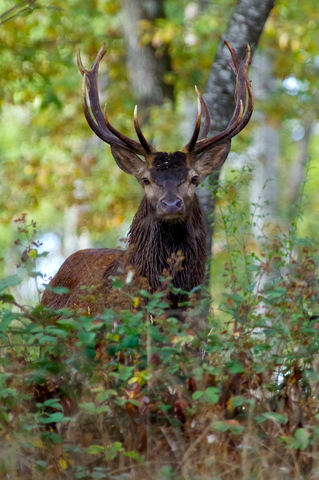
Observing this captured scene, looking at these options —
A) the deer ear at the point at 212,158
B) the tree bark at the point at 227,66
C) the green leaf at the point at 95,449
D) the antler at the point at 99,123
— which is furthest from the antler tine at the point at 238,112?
the green leaf at the point at 95,449

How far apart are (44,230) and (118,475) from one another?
88.6 feet

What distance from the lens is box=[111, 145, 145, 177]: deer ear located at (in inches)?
283

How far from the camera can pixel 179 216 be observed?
21.3 ft

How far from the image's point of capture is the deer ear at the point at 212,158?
288 inches

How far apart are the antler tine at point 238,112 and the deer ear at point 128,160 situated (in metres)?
0.48

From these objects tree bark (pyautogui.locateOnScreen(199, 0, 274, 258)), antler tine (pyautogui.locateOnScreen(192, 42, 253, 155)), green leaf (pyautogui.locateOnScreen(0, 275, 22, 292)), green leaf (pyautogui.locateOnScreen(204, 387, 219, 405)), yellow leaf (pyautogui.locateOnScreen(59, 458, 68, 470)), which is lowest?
yellow leaf (pyautogui.locateOnScreen(59, 458, 68, 470))

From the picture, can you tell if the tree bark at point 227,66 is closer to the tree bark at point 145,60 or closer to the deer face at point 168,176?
the deer face at point 168,176

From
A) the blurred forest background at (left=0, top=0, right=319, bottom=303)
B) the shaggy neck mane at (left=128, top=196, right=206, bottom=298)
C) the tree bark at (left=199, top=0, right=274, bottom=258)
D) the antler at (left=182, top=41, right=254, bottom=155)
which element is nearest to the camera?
the shaggy neck mane at (left=128, top=196, right=206, bottom=298)

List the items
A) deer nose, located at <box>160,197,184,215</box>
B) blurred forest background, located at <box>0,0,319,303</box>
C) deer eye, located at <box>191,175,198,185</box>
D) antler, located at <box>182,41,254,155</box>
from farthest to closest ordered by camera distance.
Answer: blurred forest background, located at <box>0,0,319,303</box> < antler, located at <box>182,41,254,155</box> < deer eye, located at <box>191,175,198,185</box> < deer nose, located at <box>160,197,184,215</box>

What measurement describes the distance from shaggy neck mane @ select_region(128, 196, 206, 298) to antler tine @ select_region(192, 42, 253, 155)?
1.82ft

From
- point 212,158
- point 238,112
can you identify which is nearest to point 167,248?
point 212,158

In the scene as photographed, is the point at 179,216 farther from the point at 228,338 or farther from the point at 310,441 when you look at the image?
the point at 310,441

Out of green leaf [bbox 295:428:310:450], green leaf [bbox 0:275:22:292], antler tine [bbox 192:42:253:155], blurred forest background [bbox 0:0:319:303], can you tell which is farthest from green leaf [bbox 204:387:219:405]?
blurred forest background [bbox 0:0:319:303]

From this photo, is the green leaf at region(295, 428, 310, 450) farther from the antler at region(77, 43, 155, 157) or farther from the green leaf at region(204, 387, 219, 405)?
the antler at region(77, 43, 155, 157)
